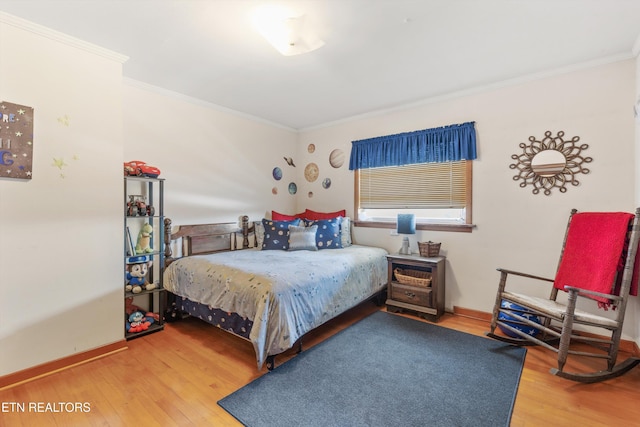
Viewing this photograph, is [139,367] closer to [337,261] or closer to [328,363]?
[328,363]

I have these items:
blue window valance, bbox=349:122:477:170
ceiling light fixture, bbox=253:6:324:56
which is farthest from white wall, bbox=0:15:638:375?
ceiling light fixture, bbox=253:6:324:56

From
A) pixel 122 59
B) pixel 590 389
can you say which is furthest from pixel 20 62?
pixel 590 389

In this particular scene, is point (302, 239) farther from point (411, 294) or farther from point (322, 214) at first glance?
point (411, 294)

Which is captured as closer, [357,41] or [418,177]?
[357,41]

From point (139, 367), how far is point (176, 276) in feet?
2.86

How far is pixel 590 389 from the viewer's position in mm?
1907

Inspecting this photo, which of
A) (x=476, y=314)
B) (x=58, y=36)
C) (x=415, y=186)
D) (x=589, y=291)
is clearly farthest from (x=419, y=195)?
(x=58, y=36)

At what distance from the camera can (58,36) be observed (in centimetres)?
213

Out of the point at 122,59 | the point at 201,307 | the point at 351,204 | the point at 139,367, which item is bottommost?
the point at 139,367

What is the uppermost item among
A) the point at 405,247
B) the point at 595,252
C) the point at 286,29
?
the point at 286,29

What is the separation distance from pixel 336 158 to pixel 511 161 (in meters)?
2.18

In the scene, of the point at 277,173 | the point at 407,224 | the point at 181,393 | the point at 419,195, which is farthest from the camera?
the point at 277,173

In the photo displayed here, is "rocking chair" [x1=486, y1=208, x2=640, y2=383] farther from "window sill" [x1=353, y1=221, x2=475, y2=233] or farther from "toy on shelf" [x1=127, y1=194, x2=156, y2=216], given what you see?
"toy on shelf" [x1=127, y1=194, x2=156, y2=216]

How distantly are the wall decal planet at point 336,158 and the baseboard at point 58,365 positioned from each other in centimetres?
319
